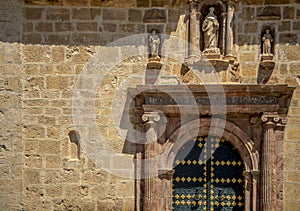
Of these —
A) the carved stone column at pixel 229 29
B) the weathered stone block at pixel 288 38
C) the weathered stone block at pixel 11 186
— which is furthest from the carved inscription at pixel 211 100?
the weathered stone block at pixel 11 186

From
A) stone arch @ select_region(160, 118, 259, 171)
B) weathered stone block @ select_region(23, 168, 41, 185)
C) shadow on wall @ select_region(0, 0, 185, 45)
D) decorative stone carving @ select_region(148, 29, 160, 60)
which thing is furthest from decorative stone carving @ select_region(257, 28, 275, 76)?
weathered stone block @ select_region(23, 168, 41, 185)

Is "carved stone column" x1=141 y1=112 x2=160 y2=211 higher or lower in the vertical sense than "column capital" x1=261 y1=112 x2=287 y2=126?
lower

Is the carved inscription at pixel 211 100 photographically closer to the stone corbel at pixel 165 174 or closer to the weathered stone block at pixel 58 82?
the stone corbel at pixel 165 174

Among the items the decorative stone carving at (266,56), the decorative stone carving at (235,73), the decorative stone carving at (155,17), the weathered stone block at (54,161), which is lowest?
the weathered stone block at (54,161)

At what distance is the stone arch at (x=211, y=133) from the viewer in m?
9.33

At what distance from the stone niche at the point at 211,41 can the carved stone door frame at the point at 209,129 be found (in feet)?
1.05

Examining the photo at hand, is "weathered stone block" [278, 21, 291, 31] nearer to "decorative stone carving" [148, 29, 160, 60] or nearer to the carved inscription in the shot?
the carved inscription

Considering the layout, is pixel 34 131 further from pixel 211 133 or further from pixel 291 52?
pixel 291 52

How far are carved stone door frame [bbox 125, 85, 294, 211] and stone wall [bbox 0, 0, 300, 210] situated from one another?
0.85 feet

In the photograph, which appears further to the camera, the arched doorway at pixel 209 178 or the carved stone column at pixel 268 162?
the arched doorway at pixel 209 178

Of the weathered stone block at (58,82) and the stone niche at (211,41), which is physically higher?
the stone niche at (211,41)

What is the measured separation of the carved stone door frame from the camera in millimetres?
9172

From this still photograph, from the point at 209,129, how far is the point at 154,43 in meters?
1.48

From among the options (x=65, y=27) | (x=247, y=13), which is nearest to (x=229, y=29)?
(x=247, y=13)
